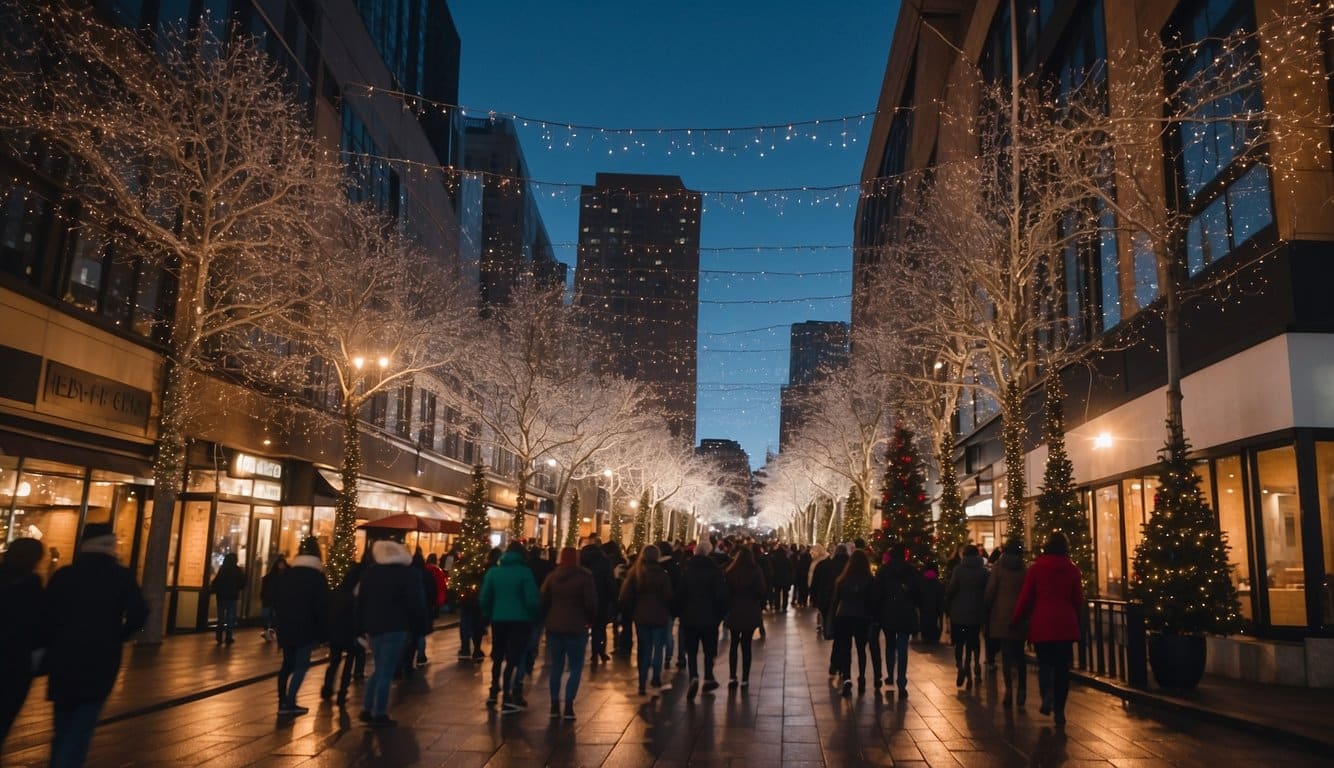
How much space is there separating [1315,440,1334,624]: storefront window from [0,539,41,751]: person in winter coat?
15.6 m

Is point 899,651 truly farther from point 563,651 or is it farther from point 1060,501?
point 1060,501

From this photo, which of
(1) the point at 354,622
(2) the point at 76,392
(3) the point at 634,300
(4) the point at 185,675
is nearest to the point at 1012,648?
(1) the point at 354,622

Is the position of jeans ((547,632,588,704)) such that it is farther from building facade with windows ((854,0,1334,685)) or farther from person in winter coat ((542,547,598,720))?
building facade with windows ((854,0,1334,685))

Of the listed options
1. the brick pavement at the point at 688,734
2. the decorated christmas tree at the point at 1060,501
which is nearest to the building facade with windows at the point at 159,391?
the brick pavement at the point at 688,734

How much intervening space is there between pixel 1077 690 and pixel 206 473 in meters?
18.6

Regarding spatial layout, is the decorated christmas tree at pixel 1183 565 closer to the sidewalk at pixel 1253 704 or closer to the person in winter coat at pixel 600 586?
the sidewalk at pixel 1253 704

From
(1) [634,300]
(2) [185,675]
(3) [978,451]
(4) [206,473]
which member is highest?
(1) [634,300]

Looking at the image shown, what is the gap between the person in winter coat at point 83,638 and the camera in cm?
673

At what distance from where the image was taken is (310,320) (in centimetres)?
2531

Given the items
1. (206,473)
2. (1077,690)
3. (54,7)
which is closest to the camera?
(1077,690)

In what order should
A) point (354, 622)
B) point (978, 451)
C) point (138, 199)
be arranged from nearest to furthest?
point (354, 622) → point (138, 199) → point (978, 451)

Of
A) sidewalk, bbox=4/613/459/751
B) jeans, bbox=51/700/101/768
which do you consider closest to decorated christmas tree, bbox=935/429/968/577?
sidewalk, bbox=4/613/459/751

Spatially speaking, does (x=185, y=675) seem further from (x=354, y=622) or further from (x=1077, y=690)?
(x=1077, y=690)

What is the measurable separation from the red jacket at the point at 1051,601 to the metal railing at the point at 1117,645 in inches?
119
